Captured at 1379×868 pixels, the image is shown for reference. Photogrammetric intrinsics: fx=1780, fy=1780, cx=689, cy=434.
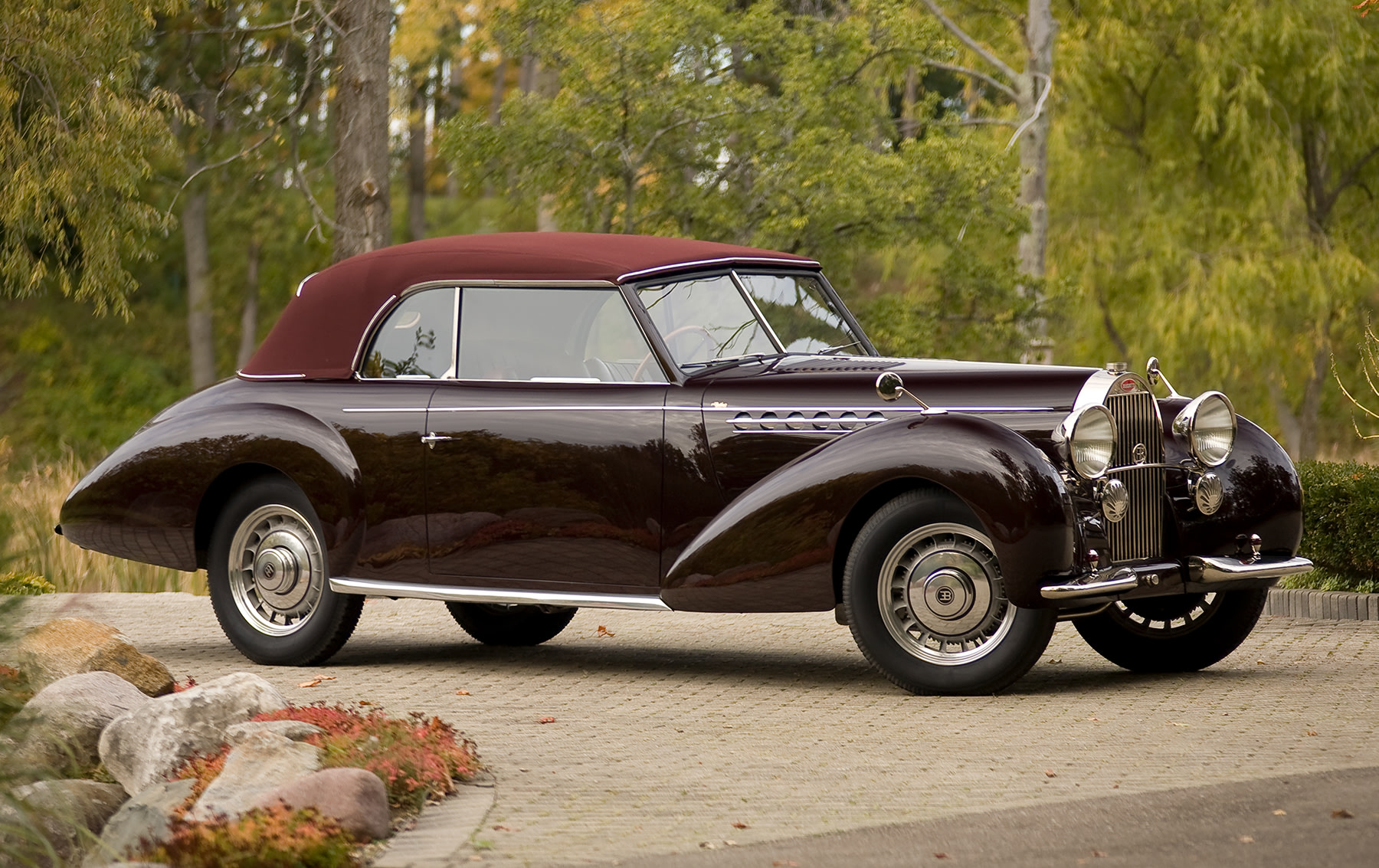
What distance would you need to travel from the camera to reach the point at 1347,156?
88.1ft

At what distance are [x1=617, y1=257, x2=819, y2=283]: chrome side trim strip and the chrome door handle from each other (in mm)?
1195

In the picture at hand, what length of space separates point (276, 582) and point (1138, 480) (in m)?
4.50

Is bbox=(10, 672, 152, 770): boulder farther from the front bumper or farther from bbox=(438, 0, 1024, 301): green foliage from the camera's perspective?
bbox=(438, 0, 1024, 301): green foliage

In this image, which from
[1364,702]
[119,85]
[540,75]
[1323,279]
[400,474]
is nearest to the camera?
Result: [1364,702]

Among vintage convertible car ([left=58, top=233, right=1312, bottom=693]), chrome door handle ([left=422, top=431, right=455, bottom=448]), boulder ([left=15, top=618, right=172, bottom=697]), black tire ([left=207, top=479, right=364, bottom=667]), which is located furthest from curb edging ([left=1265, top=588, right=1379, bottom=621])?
boulder ([left=15, top=618, right=172, bottom=697])

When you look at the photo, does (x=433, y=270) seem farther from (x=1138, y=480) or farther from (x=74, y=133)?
(x=74, y=133)

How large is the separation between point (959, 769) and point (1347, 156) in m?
23.1

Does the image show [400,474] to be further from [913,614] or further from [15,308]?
[15,308]

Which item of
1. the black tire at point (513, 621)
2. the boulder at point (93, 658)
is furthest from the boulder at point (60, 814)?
the black tire at point (513, 621)

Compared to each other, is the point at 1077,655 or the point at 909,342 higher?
the point at 909,342

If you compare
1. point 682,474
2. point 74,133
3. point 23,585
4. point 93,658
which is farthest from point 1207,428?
point 74,133

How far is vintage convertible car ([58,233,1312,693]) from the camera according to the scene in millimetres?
7766

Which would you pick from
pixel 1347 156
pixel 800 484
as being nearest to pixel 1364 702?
pixel 800 484

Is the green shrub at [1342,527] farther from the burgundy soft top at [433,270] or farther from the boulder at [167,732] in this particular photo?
the boulder at [167,732]
